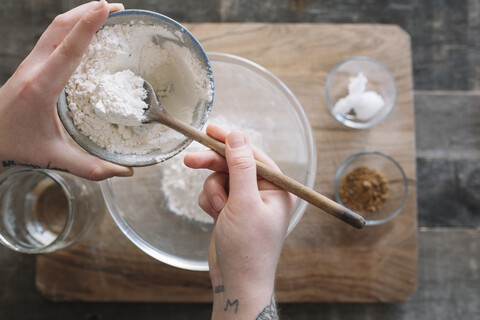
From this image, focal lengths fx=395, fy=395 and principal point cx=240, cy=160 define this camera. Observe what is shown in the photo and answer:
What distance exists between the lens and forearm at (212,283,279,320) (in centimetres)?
82

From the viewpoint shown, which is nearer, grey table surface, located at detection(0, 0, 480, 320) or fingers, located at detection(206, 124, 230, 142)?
fingers, located at detection(206, 124, 230, 142)

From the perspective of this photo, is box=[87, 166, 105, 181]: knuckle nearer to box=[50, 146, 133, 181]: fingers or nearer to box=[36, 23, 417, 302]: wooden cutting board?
box=[50, 146, 133, 181]: fingers

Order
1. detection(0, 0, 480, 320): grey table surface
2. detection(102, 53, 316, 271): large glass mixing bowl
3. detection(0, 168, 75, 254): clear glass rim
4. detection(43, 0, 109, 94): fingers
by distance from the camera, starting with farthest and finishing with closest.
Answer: detection(0, 0, 480, 320): grey table surface < detection(102, 53, 316, 271): large glass mixing bowl < detection(0, 168, 75, 254): clear glass rim < detection(43, 0, 109, 94): fingers

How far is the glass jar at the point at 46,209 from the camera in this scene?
979mm

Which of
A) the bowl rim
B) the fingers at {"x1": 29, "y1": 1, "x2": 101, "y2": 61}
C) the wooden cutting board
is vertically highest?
the fingers at {"x1": 29, "y1": 1, "x2": 101, "y2": 61}

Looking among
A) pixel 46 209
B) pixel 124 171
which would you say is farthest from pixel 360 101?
pixel 46 209

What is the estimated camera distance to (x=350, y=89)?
3.79 ft

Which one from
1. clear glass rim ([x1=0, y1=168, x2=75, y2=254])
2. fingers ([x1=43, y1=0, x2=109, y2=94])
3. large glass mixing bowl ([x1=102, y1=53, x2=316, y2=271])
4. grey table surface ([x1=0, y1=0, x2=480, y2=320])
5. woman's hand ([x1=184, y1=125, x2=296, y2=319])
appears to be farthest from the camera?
grey table surface ([x1=0, y1=0, x2=480, y2=320])

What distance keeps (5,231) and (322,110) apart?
2.90ft

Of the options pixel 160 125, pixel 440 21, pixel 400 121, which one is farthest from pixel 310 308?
pixel 440 21

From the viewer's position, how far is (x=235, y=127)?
106cm

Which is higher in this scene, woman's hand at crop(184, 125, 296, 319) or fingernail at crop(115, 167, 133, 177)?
fingernail at crop(115, 167, 133, 177)

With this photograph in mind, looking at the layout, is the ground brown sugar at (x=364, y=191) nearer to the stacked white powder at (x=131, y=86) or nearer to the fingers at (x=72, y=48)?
the stacked white powder at (x=131, y=86)

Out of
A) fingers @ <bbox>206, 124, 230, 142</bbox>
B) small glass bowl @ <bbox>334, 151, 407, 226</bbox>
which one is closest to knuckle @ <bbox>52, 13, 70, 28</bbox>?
fingers @ <bbox>206, 124, 230, 142</bbox>
